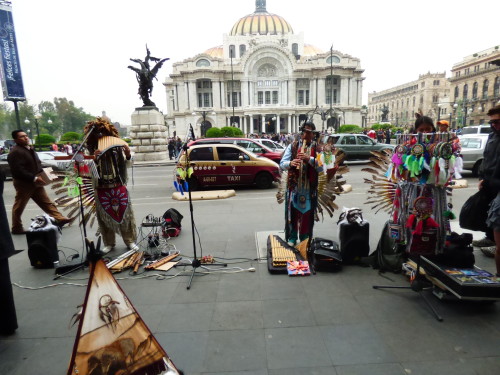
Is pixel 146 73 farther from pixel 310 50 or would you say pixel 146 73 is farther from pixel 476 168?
pixel 310 50

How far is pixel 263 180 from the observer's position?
10.9 meters

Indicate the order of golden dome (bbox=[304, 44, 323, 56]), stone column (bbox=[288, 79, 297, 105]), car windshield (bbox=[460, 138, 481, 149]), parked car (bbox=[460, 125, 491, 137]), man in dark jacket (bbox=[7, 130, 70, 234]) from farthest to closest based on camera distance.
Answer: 1. golden dome (bbox=[304, 44, 323, 56])
2. stone column (bbox=[288, 79, 297, 105])
3. parked car (bbox=[460, 125, 491, 137])
4. car windshield (bbox=[460, 138, 481, 149])
5. man in dark jacket (bbox=[7, 130, 70, 234])

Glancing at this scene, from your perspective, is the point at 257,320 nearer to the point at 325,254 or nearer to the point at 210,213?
the point at 325,254

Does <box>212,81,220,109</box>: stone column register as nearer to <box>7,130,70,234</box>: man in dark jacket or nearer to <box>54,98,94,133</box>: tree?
<box>54,98,94,133</box>: tree

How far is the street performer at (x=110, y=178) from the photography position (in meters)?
4.60

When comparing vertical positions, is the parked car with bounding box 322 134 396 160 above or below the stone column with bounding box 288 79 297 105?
below

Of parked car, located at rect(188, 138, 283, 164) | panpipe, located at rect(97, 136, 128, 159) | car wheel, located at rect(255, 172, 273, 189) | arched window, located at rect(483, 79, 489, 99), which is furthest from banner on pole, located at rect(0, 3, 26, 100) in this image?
arched window, located at rect(483, 79, 489, 99)

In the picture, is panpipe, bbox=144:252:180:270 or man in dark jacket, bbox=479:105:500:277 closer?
man in dark jacket, bbox=479:105:500:277

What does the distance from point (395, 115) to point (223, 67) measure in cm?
6758

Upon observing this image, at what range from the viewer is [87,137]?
447cm

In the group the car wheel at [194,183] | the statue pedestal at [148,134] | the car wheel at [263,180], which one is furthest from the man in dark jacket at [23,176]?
the statue pedestal at [148,134]

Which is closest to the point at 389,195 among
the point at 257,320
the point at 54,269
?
the point at 257,320

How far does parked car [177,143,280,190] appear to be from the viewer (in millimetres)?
10711

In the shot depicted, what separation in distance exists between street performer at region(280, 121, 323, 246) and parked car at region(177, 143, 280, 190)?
615 centimetres
